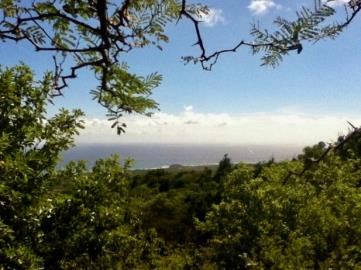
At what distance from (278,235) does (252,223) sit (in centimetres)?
292

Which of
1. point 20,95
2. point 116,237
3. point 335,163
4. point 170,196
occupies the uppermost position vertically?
point 20,95

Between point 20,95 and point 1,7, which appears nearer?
point 1,7

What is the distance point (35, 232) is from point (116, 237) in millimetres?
3155

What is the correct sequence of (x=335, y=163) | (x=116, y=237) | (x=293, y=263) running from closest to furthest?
(x=116, y=237), (x=293, y=263), (x=335, y=163)

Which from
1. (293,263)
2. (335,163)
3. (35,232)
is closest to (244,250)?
(293,263)

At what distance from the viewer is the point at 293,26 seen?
4.41 ft

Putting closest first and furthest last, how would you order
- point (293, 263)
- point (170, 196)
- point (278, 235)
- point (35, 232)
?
1. point (35, 232)
2. point (293, 263)
3. point (278, 235)
4. point (170, 196)

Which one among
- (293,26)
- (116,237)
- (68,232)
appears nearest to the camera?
(293,26)

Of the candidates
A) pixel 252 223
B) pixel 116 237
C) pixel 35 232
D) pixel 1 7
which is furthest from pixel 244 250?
pixel 1 7

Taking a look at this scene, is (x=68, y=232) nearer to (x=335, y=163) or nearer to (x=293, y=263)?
(x=293, y=263)

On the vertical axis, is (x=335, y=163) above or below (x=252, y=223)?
above

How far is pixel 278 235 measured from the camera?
27125 mm

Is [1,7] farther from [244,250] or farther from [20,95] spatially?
[244,250]

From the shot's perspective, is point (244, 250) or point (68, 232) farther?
point (244, 250)
